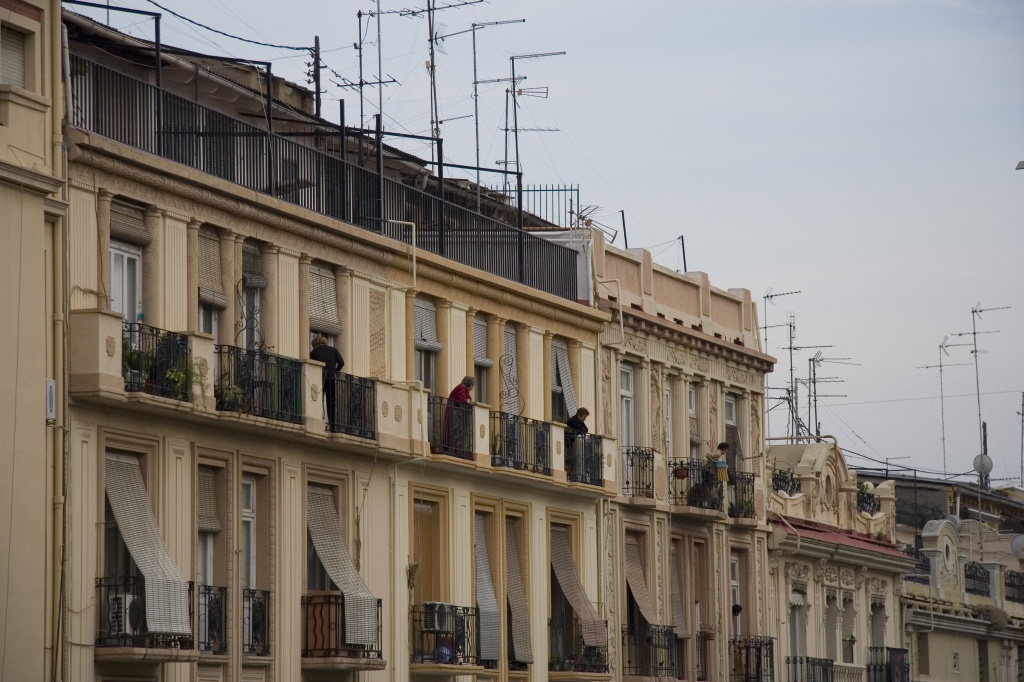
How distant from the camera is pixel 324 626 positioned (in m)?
32.3

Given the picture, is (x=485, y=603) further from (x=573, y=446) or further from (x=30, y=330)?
(x=30, y=330)

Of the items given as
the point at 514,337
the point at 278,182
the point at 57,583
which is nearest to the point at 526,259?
the point at 514,337

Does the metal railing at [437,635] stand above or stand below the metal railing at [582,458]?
below

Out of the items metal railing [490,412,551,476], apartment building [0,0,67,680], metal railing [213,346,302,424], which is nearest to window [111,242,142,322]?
metal railing [213,346,302,424]

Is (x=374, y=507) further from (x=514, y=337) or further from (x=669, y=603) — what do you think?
(x=669, y=603)

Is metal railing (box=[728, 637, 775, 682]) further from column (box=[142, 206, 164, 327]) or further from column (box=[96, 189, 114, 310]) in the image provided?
column (box=[96, 189, 114, 310])

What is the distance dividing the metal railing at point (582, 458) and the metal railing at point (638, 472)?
2209 mm

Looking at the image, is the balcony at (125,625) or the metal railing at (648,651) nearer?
the balcony at (125,625)

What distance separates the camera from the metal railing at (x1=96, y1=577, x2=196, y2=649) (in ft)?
90.6

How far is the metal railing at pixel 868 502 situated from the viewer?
53906mm

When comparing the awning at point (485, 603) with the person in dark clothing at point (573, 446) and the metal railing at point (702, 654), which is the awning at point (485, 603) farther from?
the metal railing at point (702, 654)

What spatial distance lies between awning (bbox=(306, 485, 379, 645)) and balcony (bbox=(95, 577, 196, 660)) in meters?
4.88

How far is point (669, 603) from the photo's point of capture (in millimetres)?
43781

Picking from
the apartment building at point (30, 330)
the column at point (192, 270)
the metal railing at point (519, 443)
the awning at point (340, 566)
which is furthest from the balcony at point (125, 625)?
the metal railing at point (519, 443)
